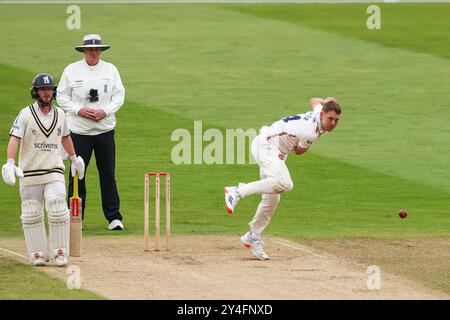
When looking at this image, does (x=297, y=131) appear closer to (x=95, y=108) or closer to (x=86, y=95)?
(x=95, y=108)

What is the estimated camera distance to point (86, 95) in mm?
16594

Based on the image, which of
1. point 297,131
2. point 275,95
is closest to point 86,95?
point 297,131

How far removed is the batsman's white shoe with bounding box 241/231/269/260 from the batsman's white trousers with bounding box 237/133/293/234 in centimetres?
12

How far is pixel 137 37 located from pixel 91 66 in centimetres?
1320

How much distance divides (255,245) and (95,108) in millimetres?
3118

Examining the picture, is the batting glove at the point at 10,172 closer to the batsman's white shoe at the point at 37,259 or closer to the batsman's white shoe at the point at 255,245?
the batsman's white shoe at the point at 37,259

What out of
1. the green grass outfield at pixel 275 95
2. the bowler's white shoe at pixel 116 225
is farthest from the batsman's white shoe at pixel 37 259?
the bowler's white shoe at pixel 116 225

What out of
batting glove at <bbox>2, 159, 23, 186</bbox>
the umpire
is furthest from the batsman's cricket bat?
the umpire

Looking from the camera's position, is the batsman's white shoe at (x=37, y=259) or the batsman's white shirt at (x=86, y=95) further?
the batsman's white shirt at (x=86, y=95)

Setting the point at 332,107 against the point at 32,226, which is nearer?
the point at 32,226

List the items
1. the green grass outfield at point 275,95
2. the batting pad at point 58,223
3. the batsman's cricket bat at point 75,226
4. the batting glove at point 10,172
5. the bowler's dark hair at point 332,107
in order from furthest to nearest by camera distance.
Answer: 1. the green grass outfield at point 275,95
2. the batsman's cricket bat at point 75,226
3. the bowler's dark hair at point 332,107
4. the batting pad at point 58,223
5. the batting glove at point 10,172

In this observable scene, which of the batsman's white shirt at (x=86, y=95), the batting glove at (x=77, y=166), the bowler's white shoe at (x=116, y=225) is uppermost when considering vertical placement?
the batsman's white shirt at (x=86, y=95)

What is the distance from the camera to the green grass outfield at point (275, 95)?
60.2ft
